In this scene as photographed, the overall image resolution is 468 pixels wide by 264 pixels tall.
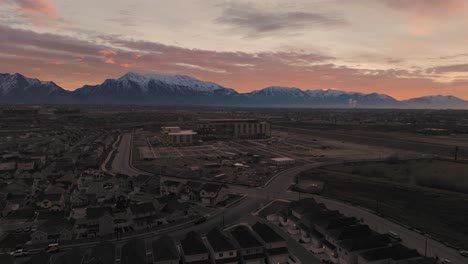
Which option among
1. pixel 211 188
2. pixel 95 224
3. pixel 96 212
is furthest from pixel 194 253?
pixel 211 188

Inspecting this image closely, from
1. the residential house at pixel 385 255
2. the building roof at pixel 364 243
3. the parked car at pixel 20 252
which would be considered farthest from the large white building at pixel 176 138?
the residential house at pixel 385 255

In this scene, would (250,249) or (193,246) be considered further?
(250,249)

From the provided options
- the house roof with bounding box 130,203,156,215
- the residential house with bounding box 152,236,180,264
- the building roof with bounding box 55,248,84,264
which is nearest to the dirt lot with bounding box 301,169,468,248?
the house roof with bounding box 130,203,156,215

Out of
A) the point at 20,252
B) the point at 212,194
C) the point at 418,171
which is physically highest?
the point at 418,171

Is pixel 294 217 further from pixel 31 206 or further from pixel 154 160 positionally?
pixel 154 160

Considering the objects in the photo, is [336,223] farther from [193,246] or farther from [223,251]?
[193,246]

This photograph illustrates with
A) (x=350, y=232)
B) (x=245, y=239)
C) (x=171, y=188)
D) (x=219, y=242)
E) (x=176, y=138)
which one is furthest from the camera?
(x=176, y=138)

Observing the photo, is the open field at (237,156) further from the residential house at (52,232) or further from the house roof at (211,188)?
the residential house at (52,232)
